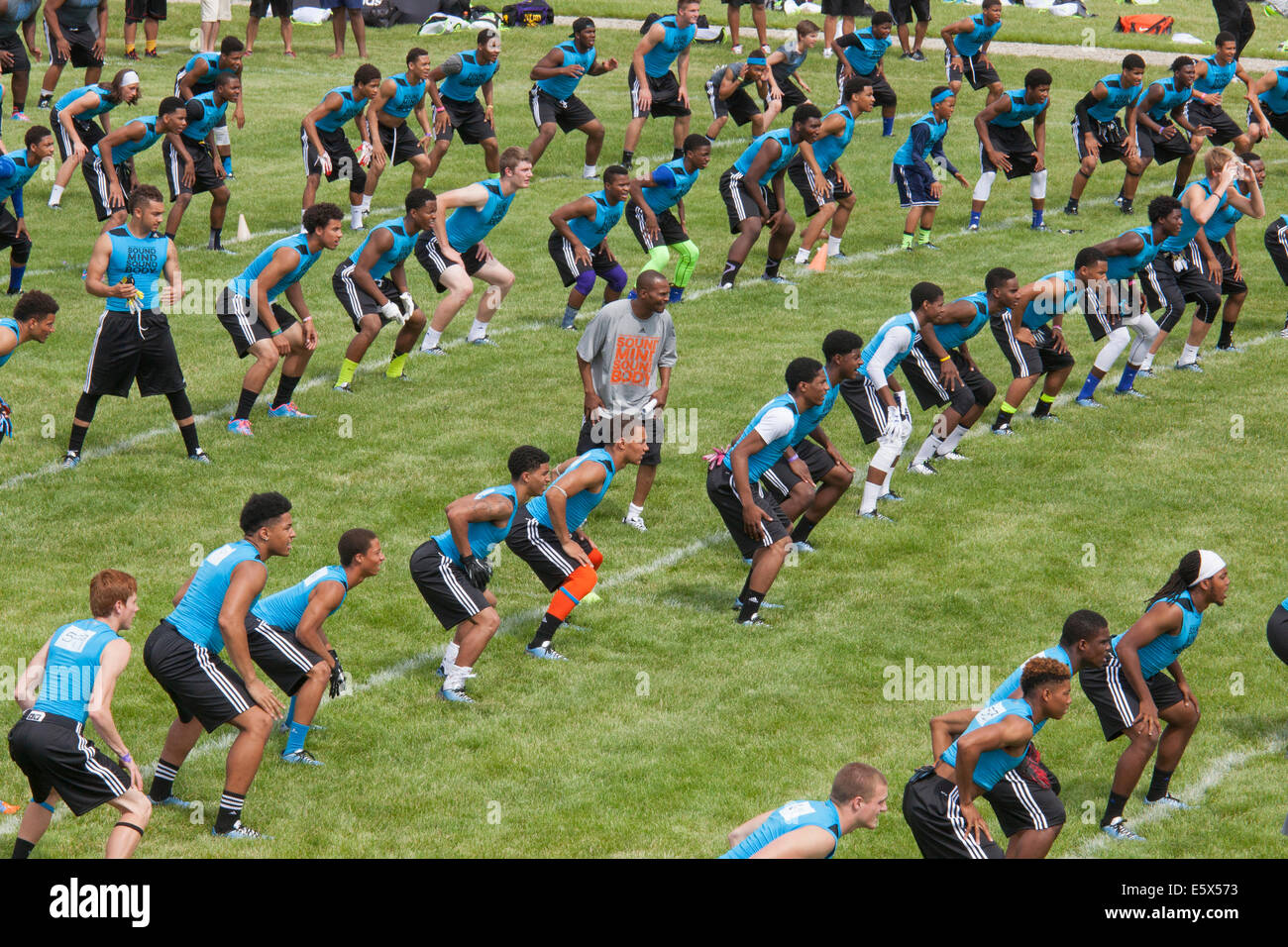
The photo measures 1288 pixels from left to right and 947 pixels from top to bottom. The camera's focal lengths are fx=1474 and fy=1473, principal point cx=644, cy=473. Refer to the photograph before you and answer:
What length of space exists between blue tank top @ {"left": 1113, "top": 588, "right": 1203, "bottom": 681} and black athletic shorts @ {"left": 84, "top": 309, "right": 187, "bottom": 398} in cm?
847

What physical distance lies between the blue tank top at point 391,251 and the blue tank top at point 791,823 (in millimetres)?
9668

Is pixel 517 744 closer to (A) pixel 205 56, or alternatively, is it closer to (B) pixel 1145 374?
(B) pixel 1145 374

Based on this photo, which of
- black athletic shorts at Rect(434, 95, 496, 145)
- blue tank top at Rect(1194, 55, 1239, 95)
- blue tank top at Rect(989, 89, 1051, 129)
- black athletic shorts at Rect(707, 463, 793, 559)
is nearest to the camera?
black athletic shorts at Rect(707, 463, 793, 559)

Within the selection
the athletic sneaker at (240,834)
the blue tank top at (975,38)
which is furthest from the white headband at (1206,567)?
the blue tank top at (975,38)

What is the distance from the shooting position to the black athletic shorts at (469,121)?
818 inches

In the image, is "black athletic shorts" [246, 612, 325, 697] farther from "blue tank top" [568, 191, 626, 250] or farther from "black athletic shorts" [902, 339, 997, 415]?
"blue tank top" [568, 191, 626, 250]

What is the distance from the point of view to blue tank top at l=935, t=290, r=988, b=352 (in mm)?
13891

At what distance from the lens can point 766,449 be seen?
37.1 feet

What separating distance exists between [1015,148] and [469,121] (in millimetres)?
7741

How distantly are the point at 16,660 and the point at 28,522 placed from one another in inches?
Answer: 99.1

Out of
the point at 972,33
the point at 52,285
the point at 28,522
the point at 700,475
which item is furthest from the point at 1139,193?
the point at 28,522

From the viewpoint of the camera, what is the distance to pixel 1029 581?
39.7 ft

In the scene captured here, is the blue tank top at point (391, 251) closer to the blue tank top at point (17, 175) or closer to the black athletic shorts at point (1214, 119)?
the blue tank top at point (17, 175)

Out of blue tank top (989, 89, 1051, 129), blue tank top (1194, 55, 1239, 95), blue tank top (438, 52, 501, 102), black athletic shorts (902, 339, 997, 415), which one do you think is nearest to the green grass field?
black athletic shorts (902, 339, 997, 415)
